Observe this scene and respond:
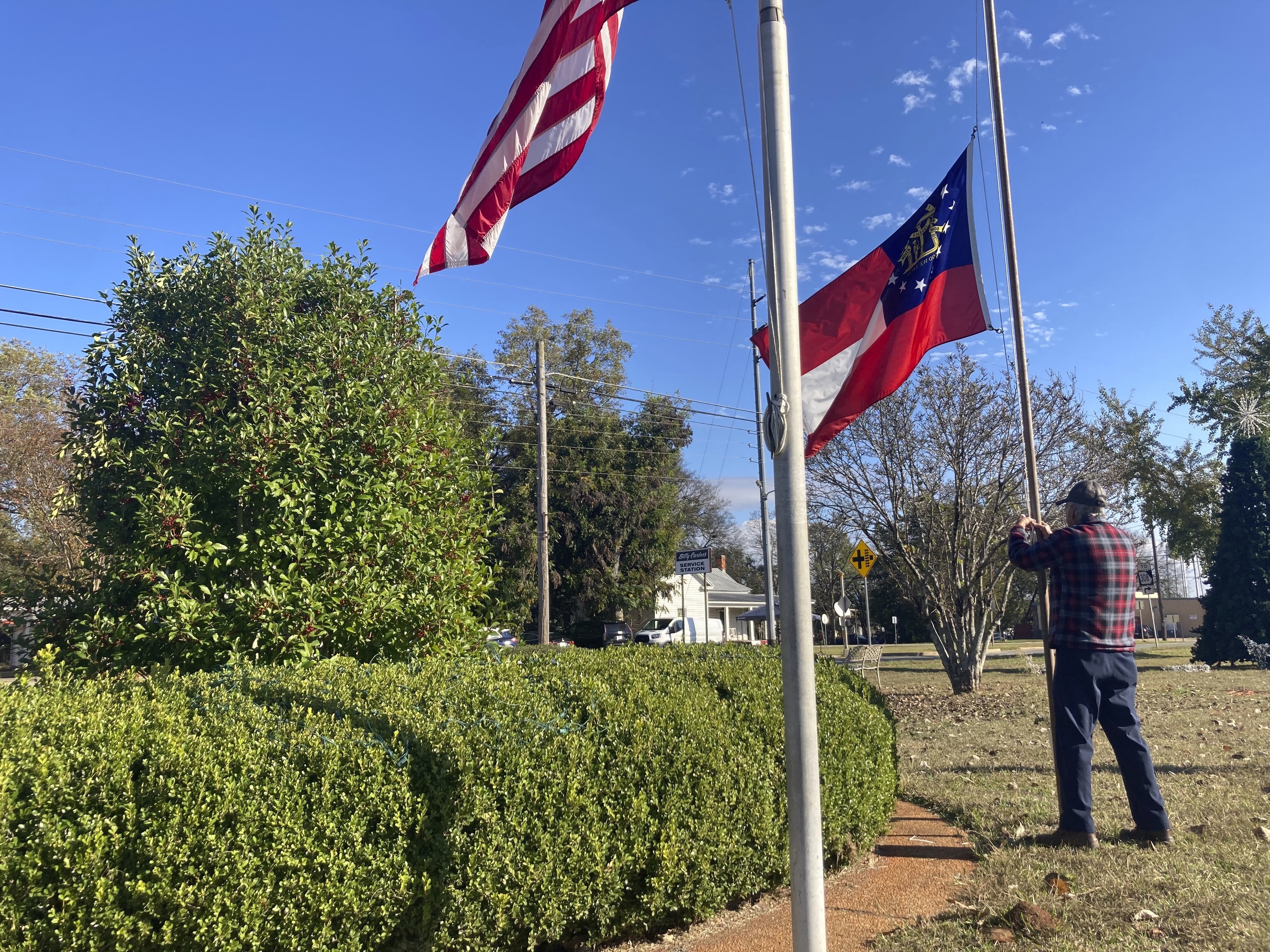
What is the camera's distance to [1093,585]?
4.98 metres

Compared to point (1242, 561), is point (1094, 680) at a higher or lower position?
lower

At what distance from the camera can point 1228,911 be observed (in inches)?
152

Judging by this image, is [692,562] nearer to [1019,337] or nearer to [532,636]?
[1019,337]

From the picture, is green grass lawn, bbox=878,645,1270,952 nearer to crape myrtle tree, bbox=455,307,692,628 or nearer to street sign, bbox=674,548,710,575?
street sign, bbox=674,548,710,575

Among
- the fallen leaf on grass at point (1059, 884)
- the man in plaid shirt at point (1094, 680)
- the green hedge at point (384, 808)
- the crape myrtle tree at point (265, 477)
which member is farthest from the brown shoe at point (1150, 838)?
the crape myrtle tree at point (265, 477)

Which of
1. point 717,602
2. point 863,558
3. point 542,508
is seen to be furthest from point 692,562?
point 717,602

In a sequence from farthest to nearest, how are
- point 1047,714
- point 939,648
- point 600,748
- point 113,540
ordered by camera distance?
point 939,648, point 1047,714, point 113,540, point 600,748

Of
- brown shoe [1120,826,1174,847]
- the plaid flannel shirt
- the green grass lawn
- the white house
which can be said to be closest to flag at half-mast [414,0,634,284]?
the plaid flannel shirt

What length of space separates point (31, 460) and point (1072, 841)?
26287 millimetres

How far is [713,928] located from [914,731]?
22.9ft

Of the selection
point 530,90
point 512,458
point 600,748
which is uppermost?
point 512,458

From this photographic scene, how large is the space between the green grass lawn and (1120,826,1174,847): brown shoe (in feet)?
0.20

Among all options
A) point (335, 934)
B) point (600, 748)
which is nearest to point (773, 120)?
point (600, 748)

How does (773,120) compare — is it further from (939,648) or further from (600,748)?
(939,648)
